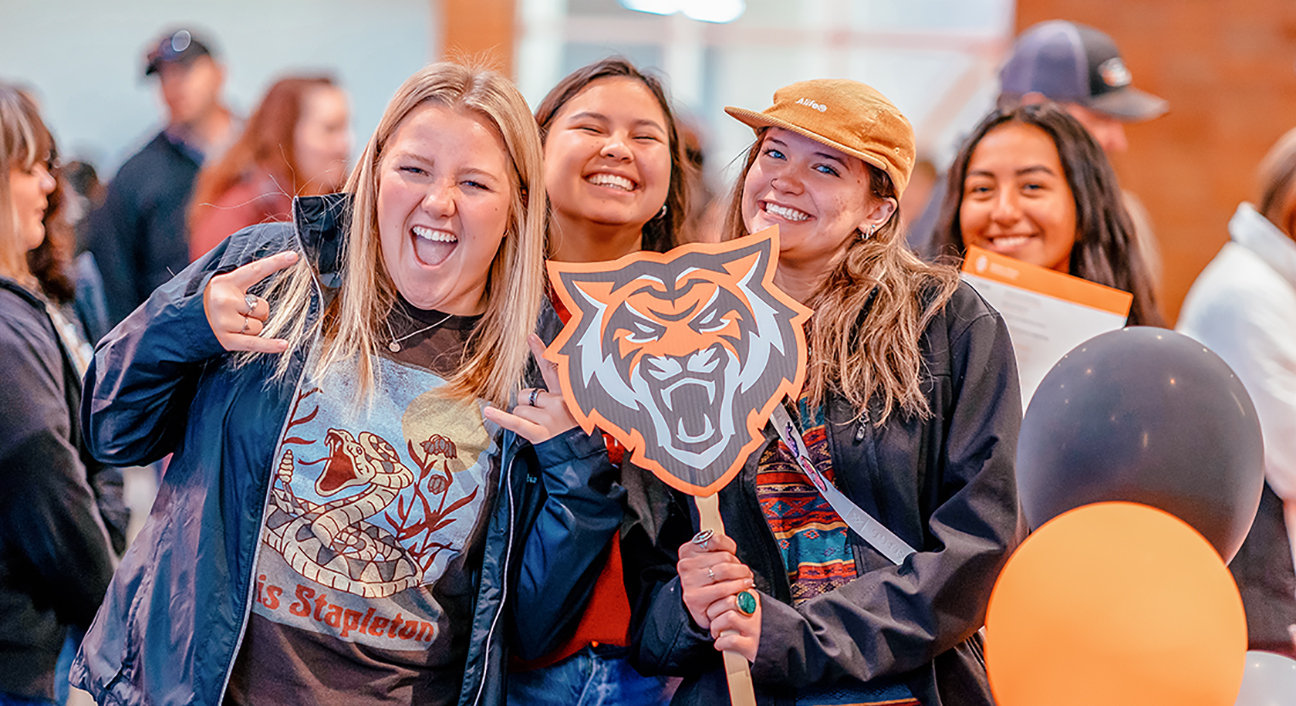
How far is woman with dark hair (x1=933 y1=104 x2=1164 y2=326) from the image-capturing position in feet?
8.80

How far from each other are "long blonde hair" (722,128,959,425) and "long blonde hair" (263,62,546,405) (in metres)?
0.55

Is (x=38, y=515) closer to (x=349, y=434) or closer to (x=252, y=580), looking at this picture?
(x=252, y=580)

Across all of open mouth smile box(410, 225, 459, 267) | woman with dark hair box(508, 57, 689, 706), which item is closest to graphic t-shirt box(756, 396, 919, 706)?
woman with dark hair box(508, 57, 689, 706)

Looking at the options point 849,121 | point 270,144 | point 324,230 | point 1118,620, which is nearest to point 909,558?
point 1118,620

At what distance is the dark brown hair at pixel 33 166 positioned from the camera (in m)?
2.38

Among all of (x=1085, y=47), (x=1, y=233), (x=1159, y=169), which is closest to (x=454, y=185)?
(x=1, y=233)

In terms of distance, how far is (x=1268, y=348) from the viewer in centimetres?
278

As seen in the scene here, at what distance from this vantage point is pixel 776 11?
27.4 ft

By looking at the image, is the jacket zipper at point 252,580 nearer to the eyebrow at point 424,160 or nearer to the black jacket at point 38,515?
the eyebrow at point 424,160

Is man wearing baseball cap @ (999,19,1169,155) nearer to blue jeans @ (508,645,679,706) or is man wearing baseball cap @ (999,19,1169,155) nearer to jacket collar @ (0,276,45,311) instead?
blue jeans @ (508,645,679,706)

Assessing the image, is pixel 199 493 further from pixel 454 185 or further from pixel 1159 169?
pixel 1159 169

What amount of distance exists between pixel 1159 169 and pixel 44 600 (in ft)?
21.5

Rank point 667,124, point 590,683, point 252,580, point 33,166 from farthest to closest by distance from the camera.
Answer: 1. point 667,124
2. point 33,166
3. point 590,683
4. point 252,580

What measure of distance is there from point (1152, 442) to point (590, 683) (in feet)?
3.64
